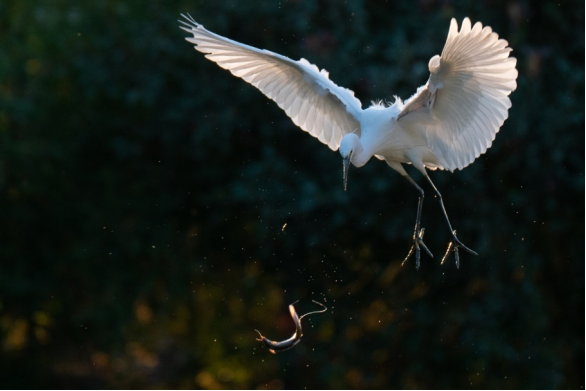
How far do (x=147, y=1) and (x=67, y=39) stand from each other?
608 millimetres

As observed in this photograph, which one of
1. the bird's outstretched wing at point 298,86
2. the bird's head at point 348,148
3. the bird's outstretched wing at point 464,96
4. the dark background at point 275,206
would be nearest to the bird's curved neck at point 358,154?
the bird's head at point 348,148

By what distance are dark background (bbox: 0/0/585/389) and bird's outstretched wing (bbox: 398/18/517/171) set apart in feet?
4.78

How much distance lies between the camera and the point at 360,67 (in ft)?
18.4

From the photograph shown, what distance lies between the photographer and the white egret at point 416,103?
3461 mm

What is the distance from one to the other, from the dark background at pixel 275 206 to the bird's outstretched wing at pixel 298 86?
3.79 ft

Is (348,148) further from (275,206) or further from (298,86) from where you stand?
(275,206)

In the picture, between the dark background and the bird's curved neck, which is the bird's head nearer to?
the bird's curved neck

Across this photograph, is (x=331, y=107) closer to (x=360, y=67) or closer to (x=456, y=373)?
(x=360, y=67)

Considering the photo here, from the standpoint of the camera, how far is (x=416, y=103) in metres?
3.68

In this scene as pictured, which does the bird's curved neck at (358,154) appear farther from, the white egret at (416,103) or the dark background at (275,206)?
the dark background at (275,206)

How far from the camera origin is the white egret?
11.4 ft

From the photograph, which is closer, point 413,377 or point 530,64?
point 530,64

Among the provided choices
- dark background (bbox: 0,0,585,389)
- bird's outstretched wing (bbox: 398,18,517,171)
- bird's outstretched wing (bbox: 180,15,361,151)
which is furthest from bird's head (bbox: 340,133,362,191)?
dark background (bbox: 0,0,585,389)

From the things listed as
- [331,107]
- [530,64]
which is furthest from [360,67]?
[331,107]
